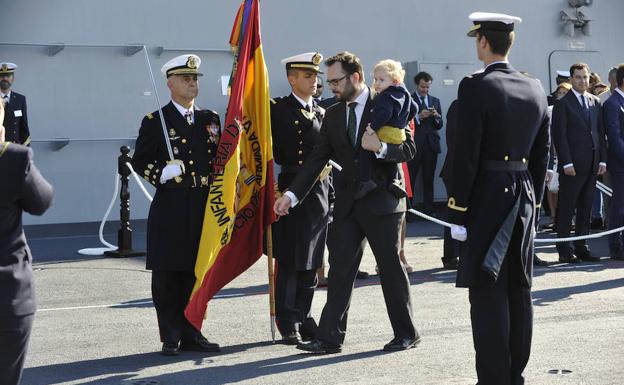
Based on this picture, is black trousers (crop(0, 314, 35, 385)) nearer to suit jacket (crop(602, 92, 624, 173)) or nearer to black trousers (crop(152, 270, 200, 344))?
black trousers (crop(152, 270, 200, 344))

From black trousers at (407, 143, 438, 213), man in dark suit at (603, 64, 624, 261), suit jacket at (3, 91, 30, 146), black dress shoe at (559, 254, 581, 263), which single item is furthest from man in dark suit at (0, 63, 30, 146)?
man in dark suit at (603, 64, 624, 261)

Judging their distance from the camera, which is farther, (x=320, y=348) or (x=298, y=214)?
(x=298, y=214)

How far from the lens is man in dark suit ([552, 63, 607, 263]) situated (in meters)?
11.6

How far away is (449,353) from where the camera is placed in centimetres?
701

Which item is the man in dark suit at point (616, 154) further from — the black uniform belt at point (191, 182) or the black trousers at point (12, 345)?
the black trousers at point (12, 345)

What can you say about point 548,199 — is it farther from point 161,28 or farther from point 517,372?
point 517,372

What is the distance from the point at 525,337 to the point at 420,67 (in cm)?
1200

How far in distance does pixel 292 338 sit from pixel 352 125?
161 cm

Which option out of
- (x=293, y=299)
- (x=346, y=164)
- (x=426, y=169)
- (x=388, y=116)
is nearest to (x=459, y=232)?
(x=388, y=116)

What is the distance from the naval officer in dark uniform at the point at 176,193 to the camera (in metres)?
7.33

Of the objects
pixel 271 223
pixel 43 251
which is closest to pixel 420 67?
pixel 43 251

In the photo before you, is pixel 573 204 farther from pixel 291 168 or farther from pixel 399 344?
pixel 399 344

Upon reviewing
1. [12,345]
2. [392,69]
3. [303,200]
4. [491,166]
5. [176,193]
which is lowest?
[12,345]

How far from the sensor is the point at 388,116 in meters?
7.04
